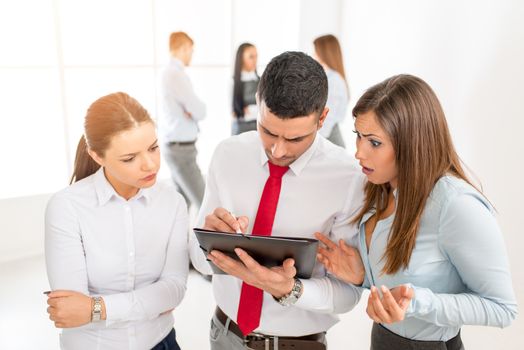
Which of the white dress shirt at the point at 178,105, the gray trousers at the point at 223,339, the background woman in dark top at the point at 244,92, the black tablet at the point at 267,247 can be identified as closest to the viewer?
the black tablet at the point at 267,247

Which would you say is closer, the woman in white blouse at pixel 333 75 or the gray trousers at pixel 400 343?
the gray trousers at pixel 400 343

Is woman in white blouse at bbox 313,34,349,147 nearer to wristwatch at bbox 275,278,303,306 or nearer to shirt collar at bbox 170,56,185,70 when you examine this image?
shirt collar at bbox 170,56,185,70

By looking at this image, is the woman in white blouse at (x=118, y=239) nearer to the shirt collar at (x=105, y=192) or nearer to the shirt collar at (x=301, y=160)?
the shirt collar at (x=105, y=192)

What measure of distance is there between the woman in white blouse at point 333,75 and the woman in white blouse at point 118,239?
310cm

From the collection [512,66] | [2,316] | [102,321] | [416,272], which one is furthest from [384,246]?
[2,316]

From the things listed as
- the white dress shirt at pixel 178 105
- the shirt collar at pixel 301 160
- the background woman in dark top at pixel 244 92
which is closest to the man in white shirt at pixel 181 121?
the white dress shirt at pixel 178 105

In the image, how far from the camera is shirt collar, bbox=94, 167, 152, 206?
→ 4.45 ft

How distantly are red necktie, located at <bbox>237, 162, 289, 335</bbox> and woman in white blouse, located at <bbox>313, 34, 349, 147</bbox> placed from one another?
9.77 feet

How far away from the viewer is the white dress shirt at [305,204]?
1.41 metres

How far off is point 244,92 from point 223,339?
116 inches

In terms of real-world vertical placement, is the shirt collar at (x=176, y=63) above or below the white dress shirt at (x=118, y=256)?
above

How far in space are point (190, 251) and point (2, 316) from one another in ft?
7.25

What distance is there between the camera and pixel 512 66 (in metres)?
3.25

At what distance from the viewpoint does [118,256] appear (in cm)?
137
